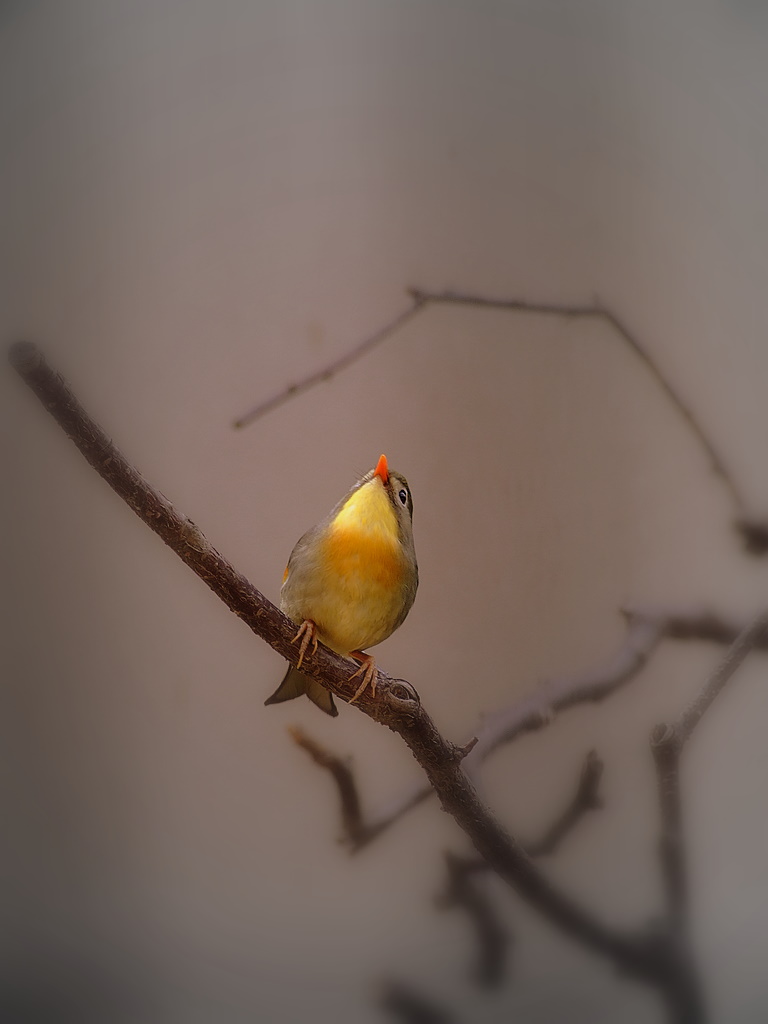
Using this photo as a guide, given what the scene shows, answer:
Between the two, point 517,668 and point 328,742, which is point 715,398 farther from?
point 328,742

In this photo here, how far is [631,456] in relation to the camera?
1068 millimetres

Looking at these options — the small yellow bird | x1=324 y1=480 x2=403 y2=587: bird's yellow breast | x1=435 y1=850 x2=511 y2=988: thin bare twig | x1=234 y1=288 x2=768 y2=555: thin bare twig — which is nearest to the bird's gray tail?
the small yellow bird

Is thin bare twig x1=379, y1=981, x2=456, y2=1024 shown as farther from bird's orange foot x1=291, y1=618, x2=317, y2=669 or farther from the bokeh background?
bird's orange foot x1=291, y1=618, x2=317, y2=669

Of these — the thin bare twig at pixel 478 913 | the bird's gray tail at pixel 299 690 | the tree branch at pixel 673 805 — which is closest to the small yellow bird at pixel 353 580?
the bird's gray tail at pixel 299 690

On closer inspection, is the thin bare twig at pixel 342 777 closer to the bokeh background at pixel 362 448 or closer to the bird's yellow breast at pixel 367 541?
the bokeh background at pixel 362 448

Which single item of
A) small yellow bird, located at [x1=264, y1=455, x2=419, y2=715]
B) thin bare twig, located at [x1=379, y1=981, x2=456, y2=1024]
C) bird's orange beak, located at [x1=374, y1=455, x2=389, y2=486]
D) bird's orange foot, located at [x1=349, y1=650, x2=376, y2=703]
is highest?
bird's orange beak, located at [x1=374, y1=455, x2=389, y2=486]

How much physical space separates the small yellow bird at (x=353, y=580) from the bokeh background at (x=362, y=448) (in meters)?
0.03

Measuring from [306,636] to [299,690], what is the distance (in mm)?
116

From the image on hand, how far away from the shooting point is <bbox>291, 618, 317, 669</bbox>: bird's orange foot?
0.86 meters

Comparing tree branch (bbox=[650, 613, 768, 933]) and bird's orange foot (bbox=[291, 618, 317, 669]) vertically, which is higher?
tree branch (bbox=[650, 613, 768, 933])

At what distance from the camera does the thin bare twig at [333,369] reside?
3.23ft

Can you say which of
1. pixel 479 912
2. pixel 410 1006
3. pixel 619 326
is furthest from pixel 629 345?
pixel 410 1006

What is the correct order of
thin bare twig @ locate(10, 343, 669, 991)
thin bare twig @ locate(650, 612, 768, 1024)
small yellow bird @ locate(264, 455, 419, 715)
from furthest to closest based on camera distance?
1. thin bare twig @ locate(650, 612, 768, 1024)
2. small yellow bird @ locate(264, 455, 419, 715)
3. thin bare twig @ locate(10, 343, 669, 991)

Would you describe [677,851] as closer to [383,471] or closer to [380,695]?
[380,695]
